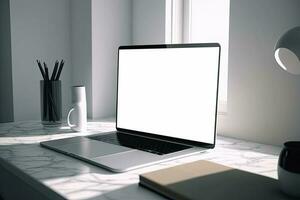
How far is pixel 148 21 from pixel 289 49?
3.35ft

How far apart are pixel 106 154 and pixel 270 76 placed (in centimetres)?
57

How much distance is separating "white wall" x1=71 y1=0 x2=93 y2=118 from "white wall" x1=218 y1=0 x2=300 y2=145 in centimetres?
73

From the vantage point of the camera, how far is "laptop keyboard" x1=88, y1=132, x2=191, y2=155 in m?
1.05

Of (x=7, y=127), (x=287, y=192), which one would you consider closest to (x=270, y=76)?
(x=287, y=192)

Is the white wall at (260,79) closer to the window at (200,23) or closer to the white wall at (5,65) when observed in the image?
the window at (200,23)

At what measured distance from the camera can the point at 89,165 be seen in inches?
36.3

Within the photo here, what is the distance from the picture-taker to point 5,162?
3.22 ft

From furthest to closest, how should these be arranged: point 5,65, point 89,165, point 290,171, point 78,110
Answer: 1. point 5,65
2. point 78,110
3. point 89,165
4. point 290,171

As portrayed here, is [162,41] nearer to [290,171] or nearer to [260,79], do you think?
[260,79]

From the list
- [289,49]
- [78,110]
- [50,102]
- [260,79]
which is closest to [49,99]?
[50,102]

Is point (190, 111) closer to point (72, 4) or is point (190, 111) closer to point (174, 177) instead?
point (174, 177)

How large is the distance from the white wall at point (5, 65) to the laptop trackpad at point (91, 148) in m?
0.77

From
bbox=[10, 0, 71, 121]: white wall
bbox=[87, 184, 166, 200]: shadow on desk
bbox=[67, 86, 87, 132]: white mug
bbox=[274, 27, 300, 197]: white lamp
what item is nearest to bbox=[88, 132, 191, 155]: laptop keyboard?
bbox=[67, 86, 87, 132]: white mug

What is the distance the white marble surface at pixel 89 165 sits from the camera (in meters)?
0.74
